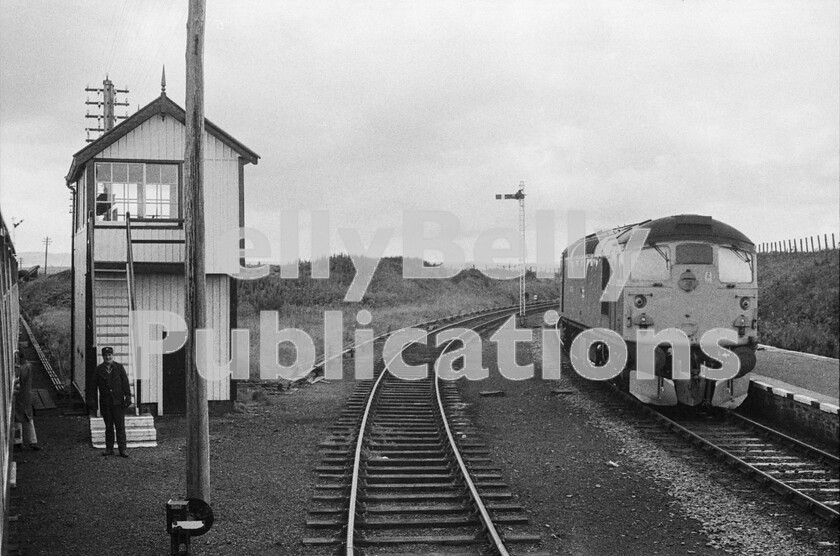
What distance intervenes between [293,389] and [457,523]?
35.1 ft

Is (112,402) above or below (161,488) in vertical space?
above

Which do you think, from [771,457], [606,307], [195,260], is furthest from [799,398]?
[195,260]

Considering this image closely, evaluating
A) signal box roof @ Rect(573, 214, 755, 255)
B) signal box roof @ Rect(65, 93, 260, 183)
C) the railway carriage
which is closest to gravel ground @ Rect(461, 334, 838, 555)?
the railway carriage

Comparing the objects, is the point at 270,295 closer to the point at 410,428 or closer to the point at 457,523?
the point at 410,428

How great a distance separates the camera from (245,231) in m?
15.7

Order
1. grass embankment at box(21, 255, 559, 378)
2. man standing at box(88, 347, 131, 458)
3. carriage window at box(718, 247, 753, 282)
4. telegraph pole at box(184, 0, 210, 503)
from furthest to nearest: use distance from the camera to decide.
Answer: grass embankment at box(21, 255, 559, 378), carriage window at box(718, 247, 753, 282), man standing at box(88, 347, 131, 458), telegraph pole at box(184, 0, 210, 503)

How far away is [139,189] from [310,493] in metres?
8.52

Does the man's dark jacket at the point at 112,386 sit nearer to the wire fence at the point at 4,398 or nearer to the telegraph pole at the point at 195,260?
the wire fence at the point at 4,398

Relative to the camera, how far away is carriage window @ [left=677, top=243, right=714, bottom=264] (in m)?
13.5

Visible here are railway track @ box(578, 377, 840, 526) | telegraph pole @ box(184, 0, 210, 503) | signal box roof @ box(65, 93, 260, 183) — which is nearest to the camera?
telegraph pole @ box(184, 0, 210, 503)

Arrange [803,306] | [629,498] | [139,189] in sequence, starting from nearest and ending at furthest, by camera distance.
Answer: [629,498]
[139,189]
[803,306]

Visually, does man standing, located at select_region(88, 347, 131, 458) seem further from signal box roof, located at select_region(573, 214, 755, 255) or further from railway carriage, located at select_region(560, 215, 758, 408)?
signal box roof, located at select_region(573, 214, 755, 255)

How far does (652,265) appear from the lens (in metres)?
13.6

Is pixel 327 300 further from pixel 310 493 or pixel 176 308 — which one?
pixel 310 493
